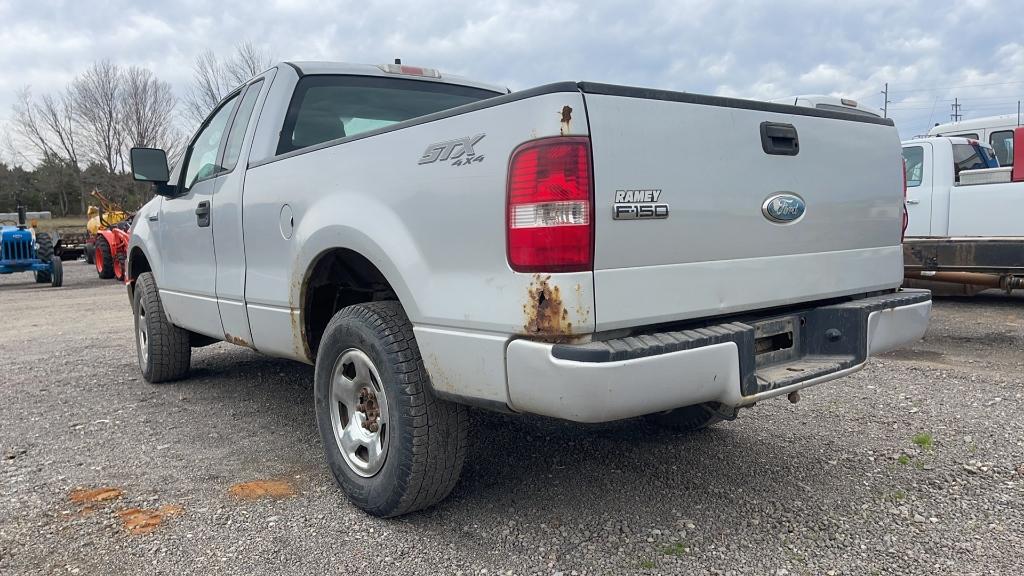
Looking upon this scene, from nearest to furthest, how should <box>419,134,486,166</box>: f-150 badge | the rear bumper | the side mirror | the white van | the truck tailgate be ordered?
the rear bumper, the truck tailgate, <box>419,134,486,166</box>: f-150 badge, the side mirror, the white van

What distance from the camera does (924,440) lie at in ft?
12.0

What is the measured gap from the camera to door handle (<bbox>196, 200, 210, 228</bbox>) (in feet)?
13.5

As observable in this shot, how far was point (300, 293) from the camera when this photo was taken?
321 cm

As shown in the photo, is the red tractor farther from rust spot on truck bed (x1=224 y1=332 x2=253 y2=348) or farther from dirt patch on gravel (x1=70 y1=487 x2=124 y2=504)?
dirt patch on gravel (x1=70 y1=487 x2=124 y2=504)

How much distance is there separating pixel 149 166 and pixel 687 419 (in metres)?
3.54

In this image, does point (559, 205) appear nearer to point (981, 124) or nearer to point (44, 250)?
point (981, 124)

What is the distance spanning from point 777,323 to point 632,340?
30.1 inches

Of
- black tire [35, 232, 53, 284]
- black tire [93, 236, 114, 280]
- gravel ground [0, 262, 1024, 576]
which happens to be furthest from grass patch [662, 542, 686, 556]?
black tire [93, 236, 114, 280]

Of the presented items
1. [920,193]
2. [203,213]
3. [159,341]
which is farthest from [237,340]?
[920,193]

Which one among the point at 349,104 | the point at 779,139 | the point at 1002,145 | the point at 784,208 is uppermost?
the point at 1002,145

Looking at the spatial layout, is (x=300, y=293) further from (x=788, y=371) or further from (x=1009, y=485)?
(x=1009, y=485)

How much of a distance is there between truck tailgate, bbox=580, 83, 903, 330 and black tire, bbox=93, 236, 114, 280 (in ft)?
58.4

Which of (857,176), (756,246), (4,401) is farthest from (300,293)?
(4,401)

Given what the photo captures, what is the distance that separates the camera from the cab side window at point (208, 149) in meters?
4.32
